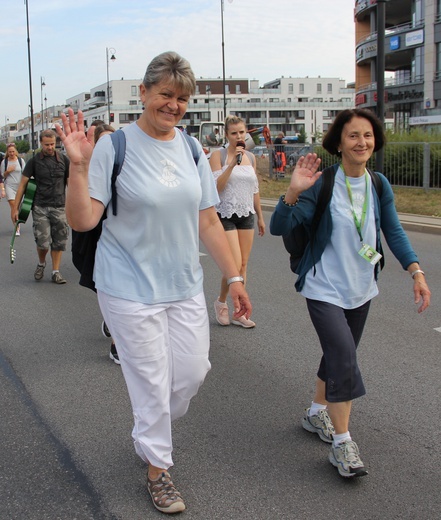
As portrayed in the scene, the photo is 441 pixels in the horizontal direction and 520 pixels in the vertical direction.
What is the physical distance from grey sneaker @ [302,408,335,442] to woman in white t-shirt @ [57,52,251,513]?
3.16 ft

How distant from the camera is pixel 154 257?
292 cm

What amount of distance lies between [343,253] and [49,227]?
589 cm

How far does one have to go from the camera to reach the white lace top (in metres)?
6.00

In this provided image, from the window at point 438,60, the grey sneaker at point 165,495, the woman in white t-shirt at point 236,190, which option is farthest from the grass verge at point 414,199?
the window at point 438,60

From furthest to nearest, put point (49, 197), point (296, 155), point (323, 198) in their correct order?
point (296, 155) < point (49, 197) < point (323, 198)

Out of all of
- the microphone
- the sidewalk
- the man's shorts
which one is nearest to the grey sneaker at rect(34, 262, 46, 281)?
the man's shorts

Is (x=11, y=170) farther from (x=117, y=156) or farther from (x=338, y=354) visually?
(x=338, y=354)

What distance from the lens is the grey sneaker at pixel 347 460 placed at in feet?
10.2

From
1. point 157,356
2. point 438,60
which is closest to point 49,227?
point 157,356

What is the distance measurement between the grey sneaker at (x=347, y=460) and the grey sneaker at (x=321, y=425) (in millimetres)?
352

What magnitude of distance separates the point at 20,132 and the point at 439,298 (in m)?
167

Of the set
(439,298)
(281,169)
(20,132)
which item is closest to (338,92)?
(20,132)

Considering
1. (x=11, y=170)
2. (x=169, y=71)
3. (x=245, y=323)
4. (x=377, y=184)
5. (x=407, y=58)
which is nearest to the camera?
(x=169, y=71)

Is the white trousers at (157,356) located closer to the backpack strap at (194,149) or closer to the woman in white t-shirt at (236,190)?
the backpack strap at (194,149)
